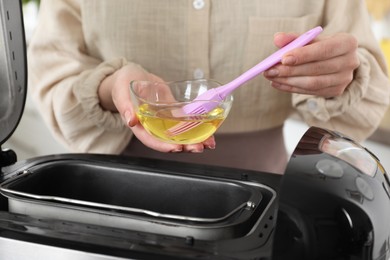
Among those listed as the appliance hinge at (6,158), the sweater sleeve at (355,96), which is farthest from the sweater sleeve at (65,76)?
the sweater sleeve at (355,96)

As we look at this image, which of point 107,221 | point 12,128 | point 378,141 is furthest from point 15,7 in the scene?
point 378,141

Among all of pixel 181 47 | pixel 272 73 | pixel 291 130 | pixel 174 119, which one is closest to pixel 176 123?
pixel 174 119

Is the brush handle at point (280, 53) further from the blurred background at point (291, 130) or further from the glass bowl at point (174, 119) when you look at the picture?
the blurred background at point (291, 130)

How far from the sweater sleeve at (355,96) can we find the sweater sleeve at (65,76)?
0.29m

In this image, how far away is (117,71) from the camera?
2.78 ft

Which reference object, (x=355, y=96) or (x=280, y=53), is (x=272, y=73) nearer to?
(x=280, y=53)

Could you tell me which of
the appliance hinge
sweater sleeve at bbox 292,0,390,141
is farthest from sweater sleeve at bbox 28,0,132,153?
sweater sleeve at bbox 292,0,390,141

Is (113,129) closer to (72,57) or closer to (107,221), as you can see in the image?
(72,57)

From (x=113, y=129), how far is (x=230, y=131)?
19 centimetres

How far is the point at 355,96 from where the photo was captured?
87 centimetres

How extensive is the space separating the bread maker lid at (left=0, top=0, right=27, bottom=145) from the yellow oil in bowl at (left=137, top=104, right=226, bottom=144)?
0.46ft

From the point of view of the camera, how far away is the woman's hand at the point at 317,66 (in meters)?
0.70

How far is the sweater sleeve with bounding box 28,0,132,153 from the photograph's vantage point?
0.92m

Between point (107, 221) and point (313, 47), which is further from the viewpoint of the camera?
point (313, 47)
